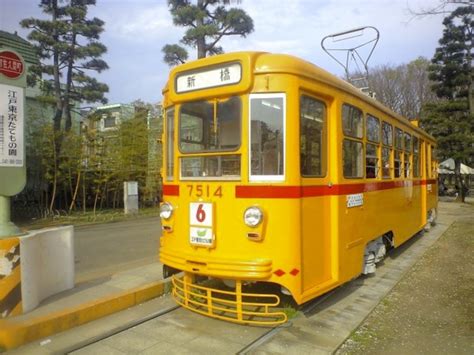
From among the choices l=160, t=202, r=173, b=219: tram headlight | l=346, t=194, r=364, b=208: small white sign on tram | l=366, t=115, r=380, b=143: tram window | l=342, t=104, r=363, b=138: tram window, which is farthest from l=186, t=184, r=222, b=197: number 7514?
l=366, t=115, r=380, b=143: tram window

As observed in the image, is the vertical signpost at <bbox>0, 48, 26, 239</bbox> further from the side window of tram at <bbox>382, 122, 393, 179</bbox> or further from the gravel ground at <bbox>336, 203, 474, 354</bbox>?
the side window of tram at <bbox>382, 122, 393, 179</bbox>

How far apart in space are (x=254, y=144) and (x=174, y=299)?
2.40 m

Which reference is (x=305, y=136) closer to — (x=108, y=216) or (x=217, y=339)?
(x=217, y=339)

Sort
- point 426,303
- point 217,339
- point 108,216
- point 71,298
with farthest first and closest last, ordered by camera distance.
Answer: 1. point 108,216
2. point 426,303
3. point 71,298
4. point 217,339

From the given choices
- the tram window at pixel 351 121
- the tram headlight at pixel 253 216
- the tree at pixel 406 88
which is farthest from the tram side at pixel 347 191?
the tree at pixel 406 88

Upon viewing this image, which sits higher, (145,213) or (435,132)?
(435,132)

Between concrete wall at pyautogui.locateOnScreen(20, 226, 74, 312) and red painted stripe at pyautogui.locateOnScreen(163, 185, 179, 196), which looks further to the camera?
red painted stripe at pyautogui.locateOnScreen(163, 185, 179, 196)

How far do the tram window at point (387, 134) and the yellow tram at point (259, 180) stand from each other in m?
1.53

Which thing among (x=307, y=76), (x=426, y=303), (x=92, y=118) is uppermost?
(x=92, y=118)

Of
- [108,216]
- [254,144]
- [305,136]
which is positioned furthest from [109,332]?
[108,216]

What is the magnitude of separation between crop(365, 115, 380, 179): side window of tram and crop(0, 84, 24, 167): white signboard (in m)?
4.58

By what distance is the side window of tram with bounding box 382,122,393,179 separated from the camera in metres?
7.13

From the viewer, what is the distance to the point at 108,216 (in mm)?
16828

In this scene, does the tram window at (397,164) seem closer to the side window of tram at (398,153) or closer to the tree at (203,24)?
the side window of tram at (398,153)
